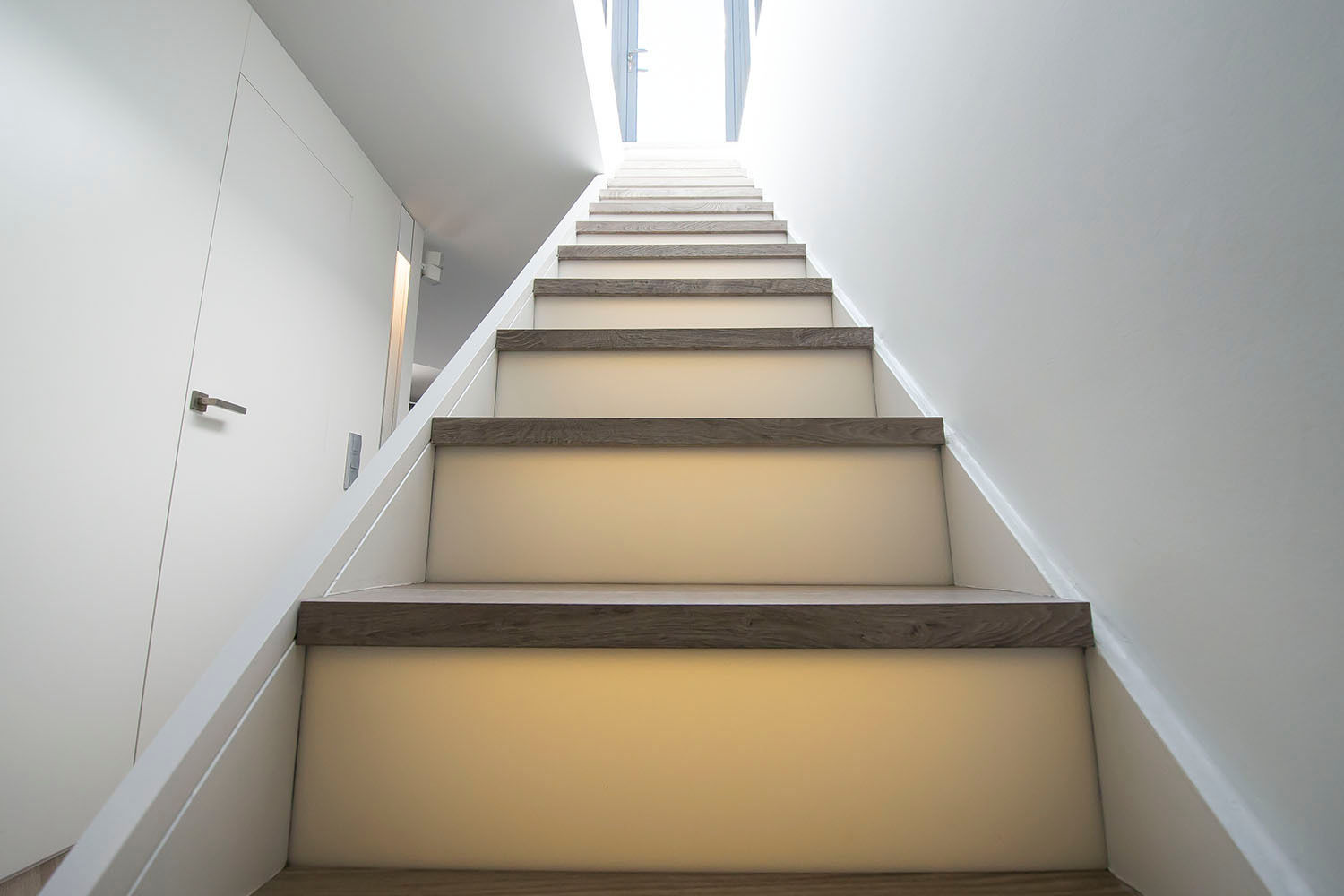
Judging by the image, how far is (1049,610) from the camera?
1.78ft

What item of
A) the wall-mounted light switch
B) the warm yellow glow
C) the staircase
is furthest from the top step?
the staircase

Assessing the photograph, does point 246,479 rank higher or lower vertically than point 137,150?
lower

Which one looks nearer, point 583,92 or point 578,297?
point 578,297

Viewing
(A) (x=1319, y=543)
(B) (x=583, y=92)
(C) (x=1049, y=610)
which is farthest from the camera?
(B) (x=583, y=92)

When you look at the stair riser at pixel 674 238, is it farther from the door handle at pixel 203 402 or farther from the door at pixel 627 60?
the door at pixel 627 60

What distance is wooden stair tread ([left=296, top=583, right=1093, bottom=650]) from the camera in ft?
1.76

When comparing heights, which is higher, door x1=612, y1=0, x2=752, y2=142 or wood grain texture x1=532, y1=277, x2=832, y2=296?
door x1=612, y1=0, x2=752, y2=142

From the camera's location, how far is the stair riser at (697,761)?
1.66 ft

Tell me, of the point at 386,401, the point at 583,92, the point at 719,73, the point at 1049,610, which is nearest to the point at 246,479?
the point at 386,401

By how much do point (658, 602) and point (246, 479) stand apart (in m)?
1.68

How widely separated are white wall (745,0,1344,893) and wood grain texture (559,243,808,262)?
2.87 feet

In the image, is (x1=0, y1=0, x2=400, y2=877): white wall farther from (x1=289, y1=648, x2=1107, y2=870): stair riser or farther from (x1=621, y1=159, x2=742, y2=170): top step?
(x1=621, y1=159, x2=742, y2=170): top step

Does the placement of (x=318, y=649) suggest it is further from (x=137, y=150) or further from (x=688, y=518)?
(x=137, y=150)

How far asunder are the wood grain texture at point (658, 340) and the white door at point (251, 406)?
100cm
